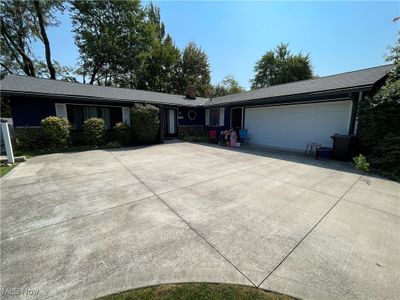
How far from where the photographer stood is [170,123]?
13.4 meters

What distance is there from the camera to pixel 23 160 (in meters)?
6.43

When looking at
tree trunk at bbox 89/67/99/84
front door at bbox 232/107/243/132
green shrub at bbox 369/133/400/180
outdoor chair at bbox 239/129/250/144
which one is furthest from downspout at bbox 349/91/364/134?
tree trunk at bbox 89/67/99/84

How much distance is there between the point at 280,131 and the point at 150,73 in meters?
19.5

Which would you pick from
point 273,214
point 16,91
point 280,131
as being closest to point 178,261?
point 273,214

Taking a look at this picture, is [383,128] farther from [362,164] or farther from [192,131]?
[192,131]

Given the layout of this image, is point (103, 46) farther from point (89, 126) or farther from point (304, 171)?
point (304, 171)

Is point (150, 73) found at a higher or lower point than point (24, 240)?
higher

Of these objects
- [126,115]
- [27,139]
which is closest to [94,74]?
[126,115]

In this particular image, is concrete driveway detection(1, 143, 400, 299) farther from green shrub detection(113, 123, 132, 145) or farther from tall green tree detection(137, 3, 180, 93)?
tall green tree detection(137, 3, 180, 93)

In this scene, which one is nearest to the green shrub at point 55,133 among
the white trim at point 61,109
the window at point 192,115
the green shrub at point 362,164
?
the white trim at point 61,109

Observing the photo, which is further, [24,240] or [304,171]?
[304,171]

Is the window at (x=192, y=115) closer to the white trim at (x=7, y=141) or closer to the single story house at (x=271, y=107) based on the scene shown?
the single story house at (x=271, y=107)

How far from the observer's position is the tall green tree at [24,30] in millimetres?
15820

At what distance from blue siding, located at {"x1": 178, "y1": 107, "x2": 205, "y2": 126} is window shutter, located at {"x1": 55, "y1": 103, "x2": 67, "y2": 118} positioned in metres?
6.98
